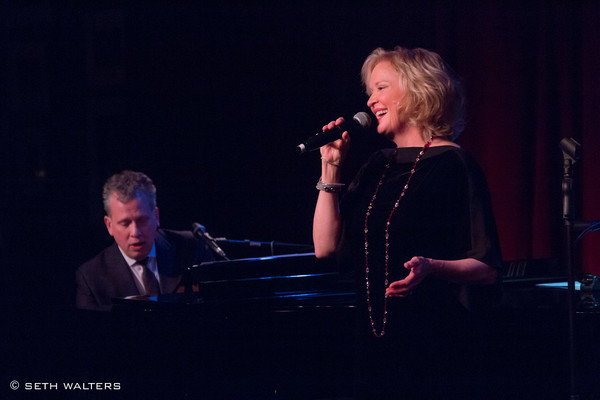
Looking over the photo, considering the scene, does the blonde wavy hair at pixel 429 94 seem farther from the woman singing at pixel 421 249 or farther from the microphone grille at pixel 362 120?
the microphone grille at pixel 362 120

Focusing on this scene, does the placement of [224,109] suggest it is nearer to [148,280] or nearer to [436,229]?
[148,280]

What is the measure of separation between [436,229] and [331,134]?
397 millimetres

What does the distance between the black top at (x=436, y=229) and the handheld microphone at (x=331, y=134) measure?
9.0 inches

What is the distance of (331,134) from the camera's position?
1.87 meters

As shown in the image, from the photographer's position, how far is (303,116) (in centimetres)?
413

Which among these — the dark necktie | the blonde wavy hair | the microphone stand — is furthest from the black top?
the dark necktie

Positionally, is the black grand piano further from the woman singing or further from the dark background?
the dark background

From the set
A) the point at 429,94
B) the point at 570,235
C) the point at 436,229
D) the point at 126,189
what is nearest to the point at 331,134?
the point at 429,94

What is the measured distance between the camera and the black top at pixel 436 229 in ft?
5.68

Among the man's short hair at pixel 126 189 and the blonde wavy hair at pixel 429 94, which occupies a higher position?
the blonde wavy hair at pixel 429 94

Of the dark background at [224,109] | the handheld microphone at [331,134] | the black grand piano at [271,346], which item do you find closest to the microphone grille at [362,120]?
the handheld microphone at [331,134]

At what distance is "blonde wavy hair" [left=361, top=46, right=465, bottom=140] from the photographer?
1.84 m

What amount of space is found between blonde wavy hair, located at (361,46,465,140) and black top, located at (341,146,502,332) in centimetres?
10

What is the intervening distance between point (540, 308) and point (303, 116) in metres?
2.03
